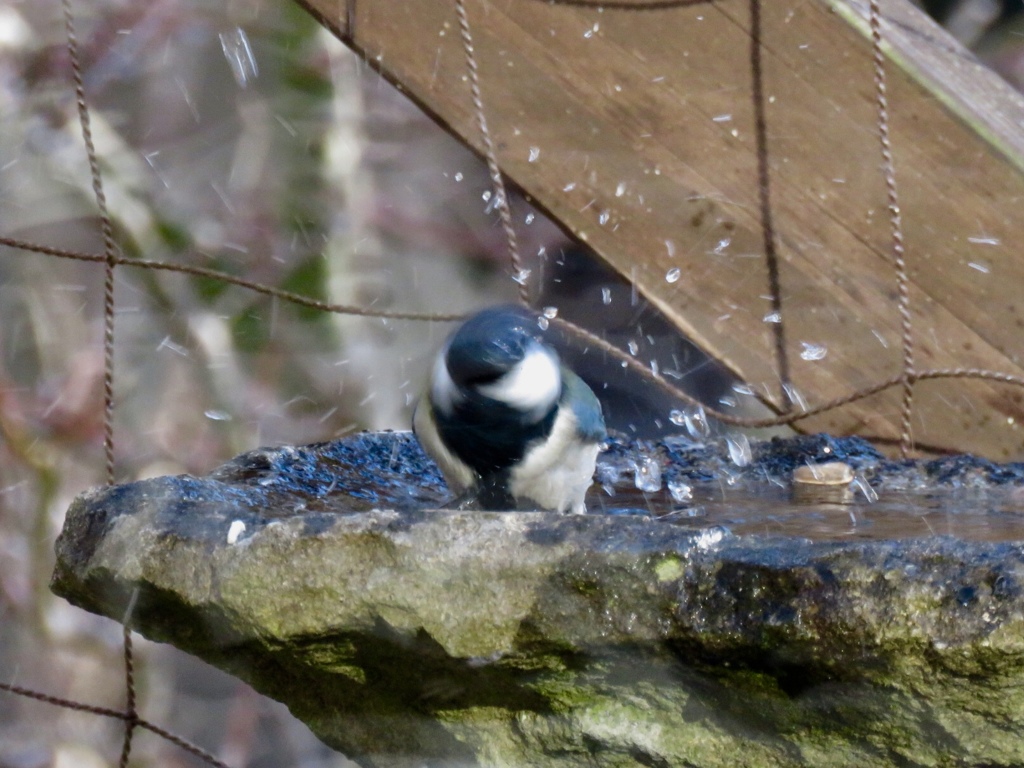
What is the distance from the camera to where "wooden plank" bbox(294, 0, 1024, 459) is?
68.9 inches

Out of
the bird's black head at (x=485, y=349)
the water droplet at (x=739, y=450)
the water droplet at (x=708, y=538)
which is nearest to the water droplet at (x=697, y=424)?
the water droplet at (x=739, y=450)

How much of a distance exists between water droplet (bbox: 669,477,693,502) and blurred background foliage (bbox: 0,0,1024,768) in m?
1.11

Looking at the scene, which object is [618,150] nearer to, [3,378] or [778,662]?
[778,662]

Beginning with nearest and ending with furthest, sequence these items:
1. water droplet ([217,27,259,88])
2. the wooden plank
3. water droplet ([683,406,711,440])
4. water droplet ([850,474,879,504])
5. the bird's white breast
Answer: the bird's white breast → water droplet ([850,474,879,504]) → the wooden plank → water droplet ([683,406,711,440]) → water droplet ([217,27,259,88])

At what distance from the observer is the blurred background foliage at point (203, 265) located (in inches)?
115

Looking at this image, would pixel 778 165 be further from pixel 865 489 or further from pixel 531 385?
pixel 531 385

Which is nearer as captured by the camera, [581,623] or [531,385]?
[581,623]

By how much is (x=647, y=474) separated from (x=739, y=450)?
0.17 m

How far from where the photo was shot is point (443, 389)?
4.36 feet

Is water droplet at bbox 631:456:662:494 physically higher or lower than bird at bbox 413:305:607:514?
lower

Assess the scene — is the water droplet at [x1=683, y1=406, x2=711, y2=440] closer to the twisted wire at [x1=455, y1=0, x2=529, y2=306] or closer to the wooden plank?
the wooden plank

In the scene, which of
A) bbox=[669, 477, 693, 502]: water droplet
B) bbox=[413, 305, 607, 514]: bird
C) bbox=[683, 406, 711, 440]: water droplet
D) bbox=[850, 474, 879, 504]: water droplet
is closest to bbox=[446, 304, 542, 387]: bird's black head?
bbox=[413, 305, 607, 514]: bird

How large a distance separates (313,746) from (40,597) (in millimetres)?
777

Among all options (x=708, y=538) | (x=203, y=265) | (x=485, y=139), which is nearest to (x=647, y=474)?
(x=485, y=139)
